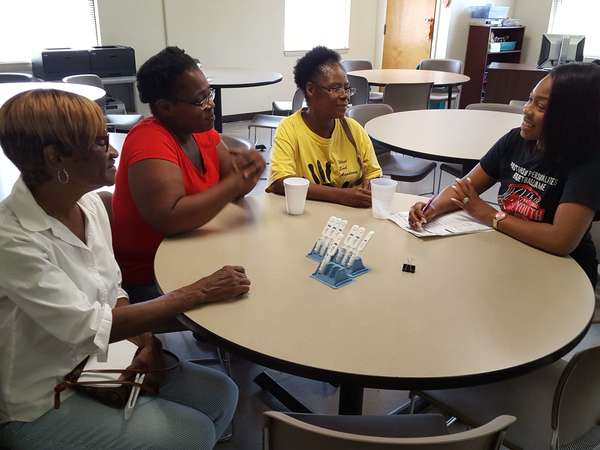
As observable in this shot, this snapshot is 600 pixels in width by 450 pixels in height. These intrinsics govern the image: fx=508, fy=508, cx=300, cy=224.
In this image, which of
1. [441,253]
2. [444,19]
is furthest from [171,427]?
[444,19]

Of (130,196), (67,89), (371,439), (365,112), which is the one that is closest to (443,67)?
(365,112)

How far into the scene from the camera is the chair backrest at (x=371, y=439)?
0.80m

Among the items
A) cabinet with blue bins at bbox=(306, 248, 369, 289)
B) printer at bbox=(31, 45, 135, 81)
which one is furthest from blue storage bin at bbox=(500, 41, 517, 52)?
cabinet with blue bins at bbox=(306, 248, 369, 289)

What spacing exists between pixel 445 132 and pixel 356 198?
1.46 m

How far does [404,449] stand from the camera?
0.82 m

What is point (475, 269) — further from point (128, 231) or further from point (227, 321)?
point (128, 231)

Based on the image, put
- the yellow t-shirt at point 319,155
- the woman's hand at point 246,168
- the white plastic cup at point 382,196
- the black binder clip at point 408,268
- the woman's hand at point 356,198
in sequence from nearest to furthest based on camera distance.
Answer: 1. the black binder clip at point 408,268
2. the woman's hand at point 246,168
3. the white plastic cup at point 382,196
4. the woman's hand at point 356,198
5. the yellow t-shirt at point 319,155

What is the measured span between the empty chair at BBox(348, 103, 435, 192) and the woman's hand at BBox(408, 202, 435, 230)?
1.17 meters

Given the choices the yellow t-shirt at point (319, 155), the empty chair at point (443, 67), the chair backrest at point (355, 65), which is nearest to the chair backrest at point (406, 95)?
the empty chair at point (443, 67)

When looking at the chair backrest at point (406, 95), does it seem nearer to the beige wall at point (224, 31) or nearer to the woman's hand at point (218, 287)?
the beige wall at point (224, 31)

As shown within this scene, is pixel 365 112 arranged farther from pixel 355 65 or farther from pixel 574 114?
pixel 355 65

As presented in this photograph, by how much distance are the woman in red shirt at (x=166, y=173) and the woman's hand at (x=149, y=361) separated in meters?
0.35

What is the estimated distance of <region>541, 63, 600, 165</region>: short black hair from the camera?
164 cm

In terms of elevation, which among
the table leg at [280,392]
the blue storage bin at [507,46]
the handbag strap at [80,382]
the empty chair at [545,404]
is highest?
the blue storage bin at [507,46]
